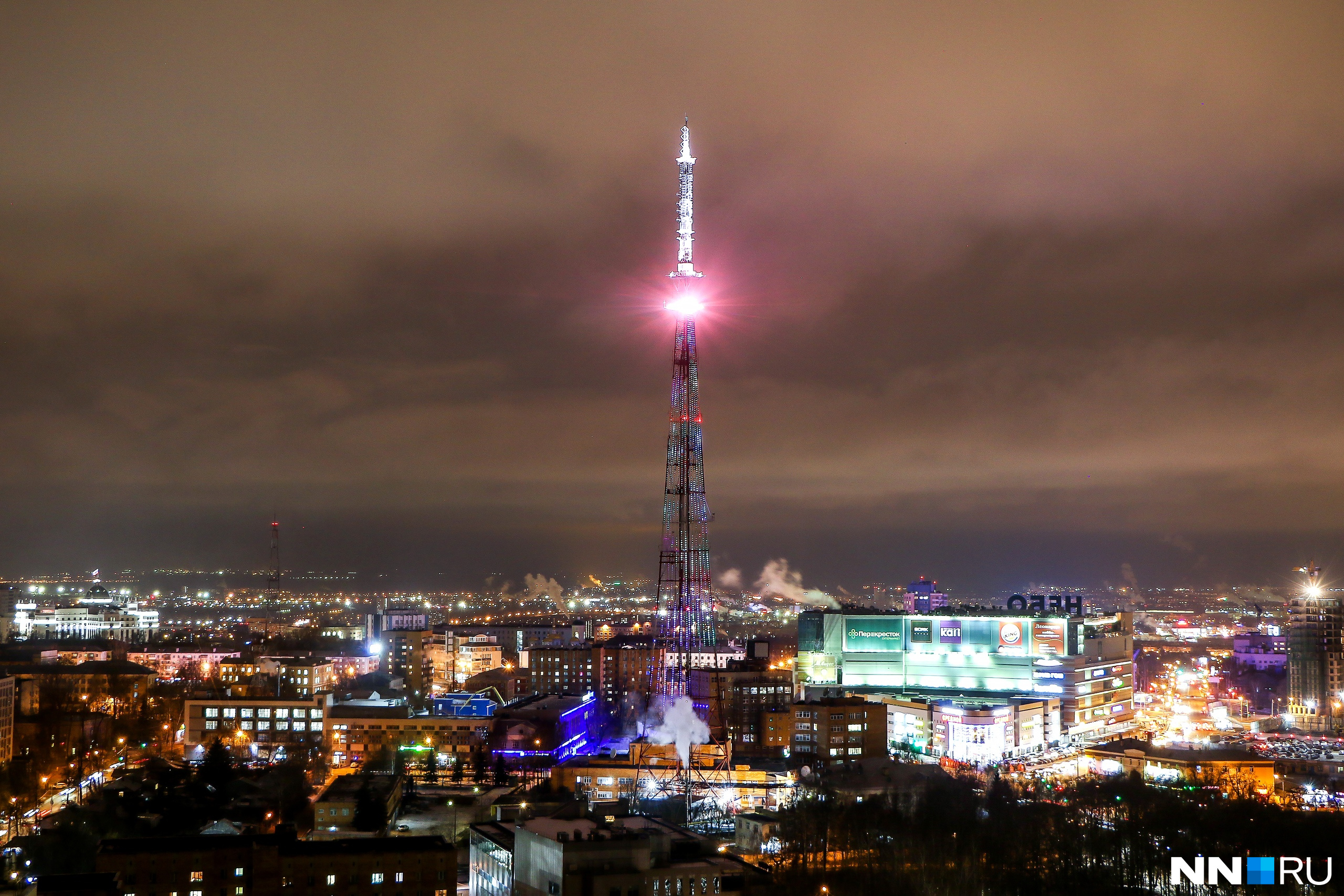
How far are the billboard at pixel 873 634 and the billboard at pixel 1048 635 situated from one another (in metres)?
4.02

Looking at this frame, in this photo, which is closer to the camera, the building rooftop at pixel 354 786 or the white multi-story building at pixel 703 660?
the building rooftop at pixel 354 786

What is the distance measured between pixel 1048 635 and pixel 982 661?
217 centimetres

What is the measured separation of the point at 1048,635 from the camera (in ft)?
128

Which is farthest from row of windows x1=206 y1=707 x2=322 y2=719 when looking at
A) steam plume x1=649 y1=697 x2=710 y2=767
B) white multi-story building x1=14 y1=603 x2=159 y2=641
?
white multi-story building x1=14 y1=603 x2=159 y2=641

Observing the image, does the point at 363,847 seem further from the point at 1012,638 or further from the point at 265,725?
the point at 1012,638

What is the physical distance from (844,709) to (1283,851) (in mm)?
12249

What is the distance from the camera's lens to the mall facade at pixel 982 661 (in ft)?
124

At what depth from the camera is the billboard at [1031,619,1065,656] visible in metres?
38.9

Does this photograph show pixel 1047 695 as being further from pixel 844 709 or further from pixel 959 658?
pixel 844 709

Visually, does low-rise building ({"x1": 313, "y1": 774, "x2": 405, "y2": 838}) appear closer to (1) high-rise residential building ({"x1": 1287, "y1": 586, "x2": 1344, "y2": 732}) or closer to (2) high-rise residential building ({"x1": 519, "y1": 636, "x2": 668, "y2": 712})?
(2) high-rise residential building ({"x1": 519, "y1": 636, "x2": 668, "y2": 712})

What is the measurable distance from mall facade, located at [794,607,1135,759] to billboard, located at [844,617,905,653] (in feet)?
0.08

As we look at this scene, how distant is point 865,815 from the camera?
798 inches

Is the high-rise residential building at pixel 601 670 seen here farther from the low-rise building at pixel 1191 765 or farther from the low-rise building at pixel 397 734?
the low-rise building at pixel 1191 765

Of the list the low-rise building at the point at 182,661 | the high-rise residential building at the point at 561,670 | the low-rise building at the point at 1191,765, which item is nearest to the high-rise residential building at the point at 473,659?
the high-rise residential building at the point at 561,670
